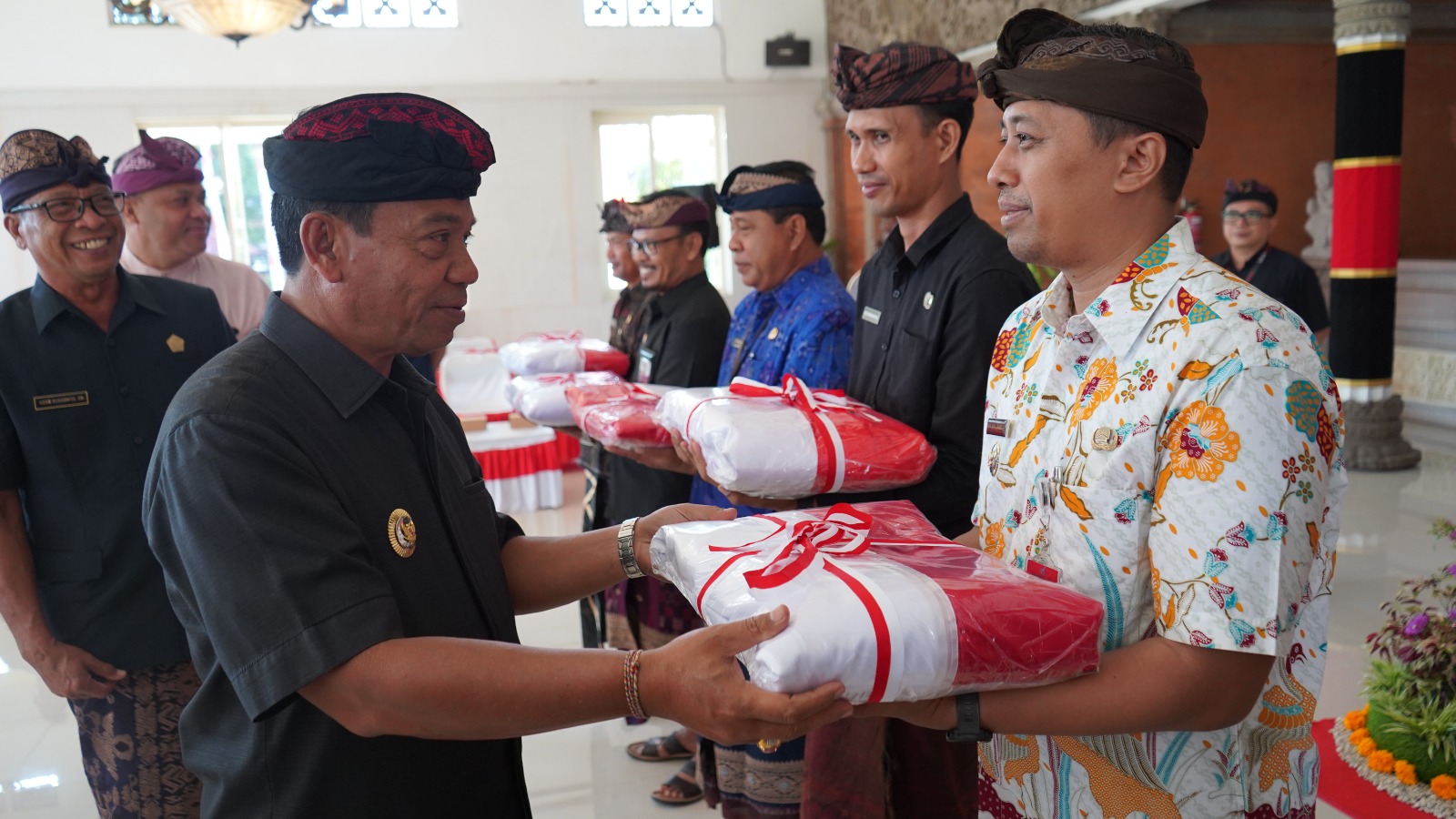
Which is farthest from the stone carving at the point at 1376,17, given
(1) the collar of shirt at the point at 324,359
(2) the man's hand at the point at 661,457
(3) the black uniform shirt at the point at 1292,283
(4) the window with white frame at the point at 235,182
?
(4) the window with white frame at the point at 235,182

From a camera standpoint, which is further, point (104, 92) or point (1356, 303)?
point (104, 92)

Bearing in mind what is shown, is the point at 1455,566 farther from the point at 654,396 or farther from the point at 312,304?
the point at 312,304

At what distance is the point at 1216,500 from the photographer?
1050mm

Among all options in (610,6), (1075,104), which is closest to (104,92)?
(610,6)

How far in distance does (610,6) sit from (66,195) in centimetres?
935

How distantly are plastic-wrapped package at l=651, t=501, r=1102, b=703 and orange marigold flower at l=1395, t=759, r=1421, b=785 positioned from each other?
2.07 meters

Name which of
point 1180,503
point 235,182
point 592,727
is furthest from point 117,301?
point 235,182

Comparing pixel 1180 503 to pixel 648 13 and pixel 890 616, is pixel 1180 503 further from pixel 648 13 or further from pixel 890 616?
pixel 648 13

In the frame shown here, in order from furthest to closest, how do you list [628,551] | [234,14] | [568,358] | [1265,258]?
[234,14]
[1265,258]
[568,358]
[628,551]

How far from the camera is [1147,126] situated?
1.23 m

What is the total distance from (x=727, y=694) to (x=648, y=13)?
10832 mm

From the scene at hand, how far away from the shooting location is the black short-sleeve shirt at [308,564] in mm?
1043

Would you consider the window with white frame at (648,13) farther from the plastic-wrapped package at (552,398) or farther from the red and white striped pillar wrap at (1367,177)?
the plastic-wrapped package at (552,398)

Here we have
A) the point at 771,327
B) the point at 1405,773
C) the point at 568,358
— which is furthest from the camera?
the point at 568,358
